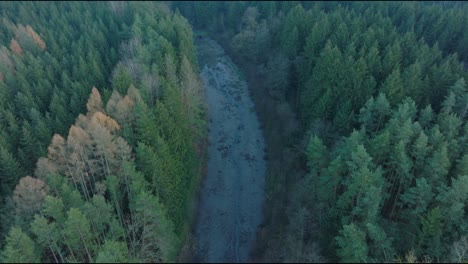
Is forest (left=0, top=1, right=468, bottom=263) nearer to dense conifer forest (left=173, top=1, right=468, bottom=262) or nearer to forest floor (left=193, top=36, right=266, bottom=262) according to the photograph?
dense conifer forest (left=173, top=1, right=468, bottom=262)

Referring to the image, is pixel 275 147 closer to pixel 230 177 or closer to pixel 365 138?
pixel 230 177

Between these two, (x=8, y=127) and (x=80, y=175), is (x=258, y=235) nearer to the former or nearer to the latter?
(x=80, y=175)

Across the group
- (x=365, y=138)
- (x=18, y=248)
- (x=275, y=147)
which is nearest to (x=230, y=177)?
(x=275, y=147)

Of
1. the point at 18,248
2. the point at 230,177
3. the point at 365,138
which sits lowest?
the point at 230,177

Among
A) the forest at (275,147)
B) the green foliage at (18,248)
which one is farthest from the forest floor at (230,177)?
the green foliage at (18,248)

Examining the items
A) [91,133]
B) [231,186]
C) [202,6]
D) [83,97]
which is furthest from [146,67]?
[202,6]

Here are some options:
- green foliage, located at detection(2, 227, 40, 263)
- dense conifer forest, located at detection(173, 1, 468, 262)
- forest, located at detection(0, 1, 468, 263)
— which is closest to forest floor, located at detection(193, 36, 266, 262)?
forest, located at detection(0, 1, 468, 263)

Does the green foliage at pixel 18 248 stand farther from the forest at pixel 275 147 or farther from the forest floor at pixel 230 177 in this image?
the forest floor at pixel 230 177
